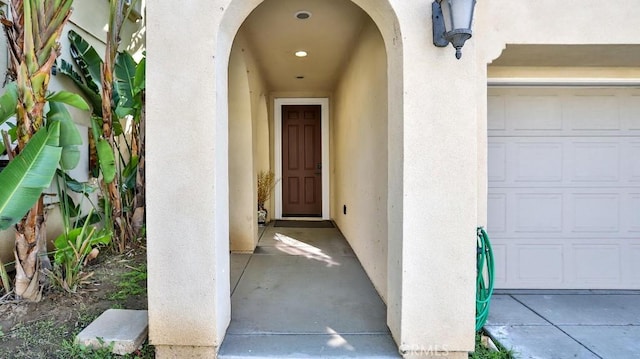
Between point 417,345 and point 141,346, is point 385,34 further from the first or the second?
point 141,346

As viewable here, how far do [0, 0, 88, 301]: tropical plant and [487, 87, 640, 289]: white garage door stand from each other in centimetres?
403

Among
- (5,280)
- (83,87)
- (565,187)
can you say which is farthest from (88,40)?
(565,187)

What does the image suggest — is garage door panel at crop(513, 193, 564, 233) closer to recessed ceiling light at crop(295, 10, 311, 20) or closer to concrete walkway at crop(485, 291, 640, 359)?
concrete walkway at crop(485, 291, 640, 359)

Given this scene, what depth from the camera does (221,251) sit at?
2.40m

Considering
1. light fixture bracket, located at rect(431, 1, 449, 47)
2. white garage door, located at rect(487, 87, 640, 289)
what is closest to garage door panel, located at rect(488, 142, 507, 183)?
white garage door, located at rect(487, 87, 640, 289)

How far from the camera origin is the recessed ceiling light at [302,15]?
352cm

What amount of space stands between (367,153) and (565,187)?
2196 mm

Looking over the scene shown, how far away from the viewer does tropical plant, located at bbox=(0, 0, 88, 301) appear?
2268 millimetres

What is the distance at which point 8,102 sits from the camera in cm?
252

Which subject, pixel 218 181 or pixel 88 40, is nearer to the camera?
pixel 218 181

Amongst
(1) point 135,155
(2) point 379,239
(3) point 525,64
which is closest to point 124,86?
(1) point 135,155

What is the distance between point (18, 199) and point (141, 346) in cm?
132

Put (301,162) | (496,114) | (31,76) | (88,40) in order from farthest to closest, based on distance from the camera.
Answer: (301,162) → (88,40) → (496,114) → (31,76)

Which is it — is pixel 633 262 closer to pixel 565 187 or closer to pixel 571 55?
pixel 565 187
